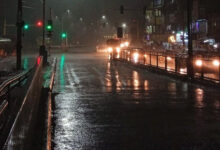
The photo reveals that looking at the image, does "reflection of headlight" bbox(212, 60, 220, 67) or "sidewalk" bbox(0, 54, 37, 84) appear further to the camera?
"sidewalk" bbox(0, 54, 37, 84)

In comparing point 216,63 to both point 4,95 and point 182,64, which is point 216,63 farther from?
point 4,95

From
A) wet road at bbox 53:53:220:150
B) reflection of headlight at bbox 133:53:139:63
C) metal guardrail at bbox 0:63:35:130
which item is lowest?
wet road at bbox 53:53:220:150

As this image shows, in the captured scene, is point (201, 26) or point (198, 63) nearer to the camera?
point (198, 63)

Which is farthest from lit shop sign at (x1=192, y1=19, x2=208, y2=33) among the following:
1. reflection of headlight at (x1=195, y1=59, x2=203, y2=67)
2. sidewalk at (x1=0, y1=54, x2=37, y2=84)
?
reflection of headlight at (x1=195, y1=59, x2=203, y2=67)

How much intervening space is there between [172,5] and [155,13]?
38.7 ft

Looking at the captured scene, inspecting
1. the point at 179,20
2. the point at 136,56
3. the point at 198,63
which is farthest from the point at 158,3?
the point at 198,63

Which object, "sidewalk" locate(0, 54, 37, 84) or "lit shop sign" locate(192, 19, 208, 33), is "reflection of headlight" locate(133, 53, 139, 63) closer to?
"sidewalk" locate(0, 54, 37, 84)

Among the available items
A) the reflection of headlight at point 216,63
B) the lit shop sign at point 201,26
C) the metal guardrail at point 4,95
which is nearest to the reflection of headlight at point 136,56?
the reflection of headlight at point 216,63

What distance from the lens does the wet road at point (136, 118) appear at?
31.3 feet

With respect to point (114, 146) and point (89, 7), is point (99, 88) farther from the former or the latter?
→ point (89, 7)

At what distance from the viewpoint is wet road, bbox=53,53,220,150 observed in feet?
31.3

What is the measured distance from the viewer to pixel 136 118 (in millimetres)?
12719

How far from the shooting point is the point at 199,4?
294 ft

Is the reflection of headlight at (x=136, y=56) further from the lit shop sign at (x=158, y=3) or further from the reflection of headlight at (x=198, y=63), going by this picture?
the lit shop sign at (x=158, y=3)
